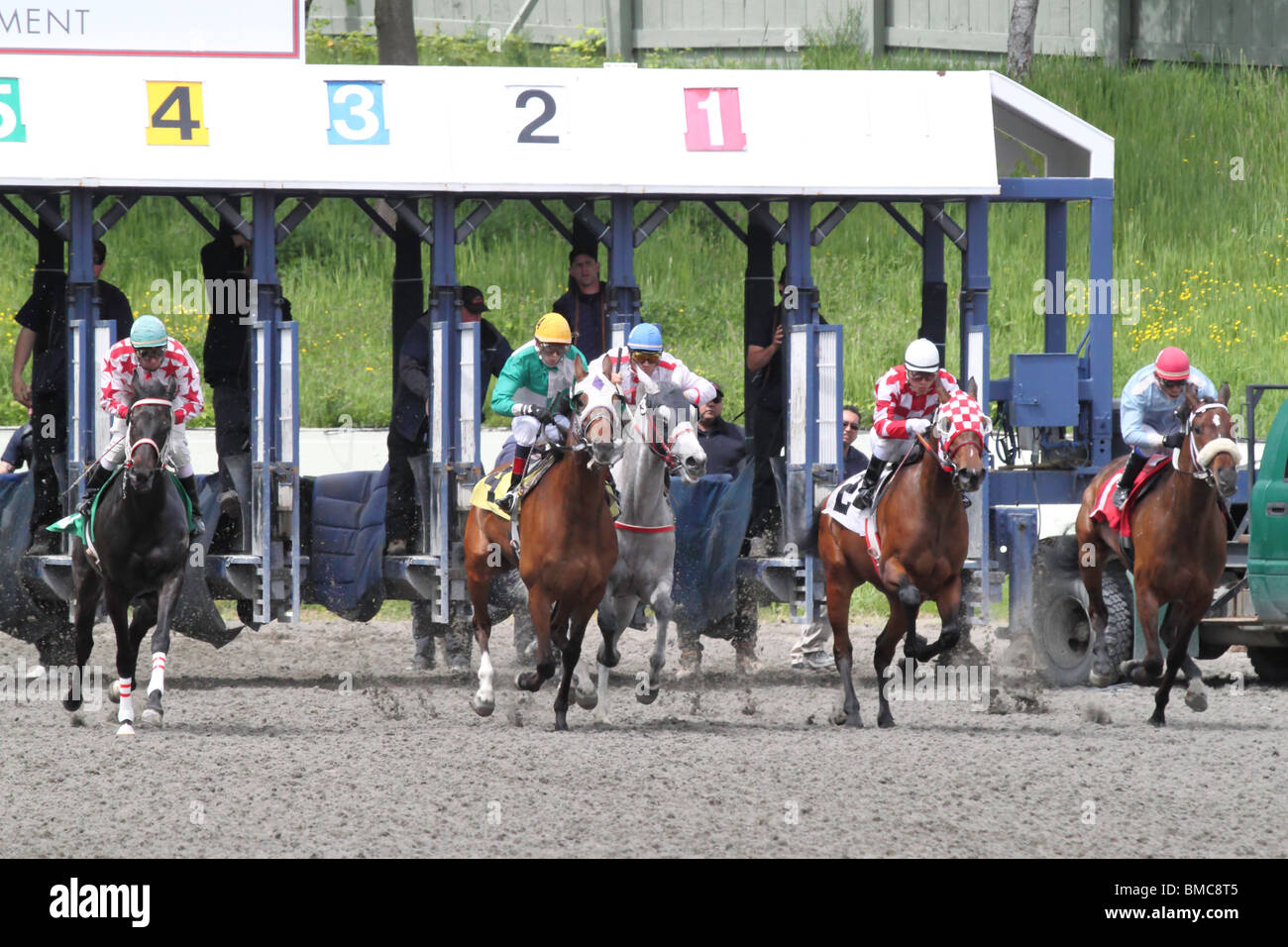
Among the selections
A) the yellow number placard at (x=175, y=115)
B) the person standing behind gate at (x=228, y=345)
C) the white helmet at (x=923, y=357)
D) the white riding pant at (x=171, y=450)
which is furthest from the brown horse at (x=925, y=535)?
the yellow number placard at (x=175, y=115)

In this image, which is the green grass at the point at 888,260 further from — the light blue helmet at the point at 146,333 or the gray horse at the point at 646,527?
the gray horse at the point at 646,527

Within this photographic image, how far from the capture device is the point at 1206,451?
9609mm

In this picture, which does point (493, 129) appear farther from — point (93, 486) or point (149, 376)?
point (93, 486)

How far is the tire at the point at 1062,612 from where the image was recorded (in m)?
11.7

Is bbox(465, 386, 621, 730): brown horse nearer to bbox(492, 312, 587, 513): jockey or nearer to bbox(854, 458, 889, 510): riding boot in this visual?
bbox(492, 312, 587, 513): jockey

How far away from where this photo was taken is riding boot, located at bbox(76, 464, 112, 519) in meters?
10.3

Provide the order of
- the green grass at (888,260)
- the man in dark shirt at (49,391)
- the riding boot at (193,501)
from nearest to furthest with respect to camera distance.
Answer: the riding boot at (193,501) → the man in dark shirt at (49,391) → the green grass at (888,260)

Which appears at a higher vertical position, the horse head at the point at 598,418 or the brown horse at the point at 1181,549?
the horse head at the point at 598,418

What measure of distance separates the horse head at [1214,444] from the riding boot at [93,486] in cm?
512

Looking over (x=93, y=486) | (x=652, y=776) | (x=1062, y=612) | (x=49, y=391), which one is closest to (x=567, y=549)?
(x=652, y=776)

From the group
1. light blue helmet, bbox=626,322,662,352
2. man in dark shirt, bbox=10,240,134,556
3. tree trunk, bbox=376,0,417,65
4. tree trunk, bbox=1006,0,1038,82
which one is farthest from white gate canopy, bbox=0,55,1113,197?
tree trunk, bbox=1006,0,1038,82

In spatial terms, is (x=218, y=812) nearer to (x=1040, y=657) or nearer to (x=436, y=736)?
(x=436, y=736)
